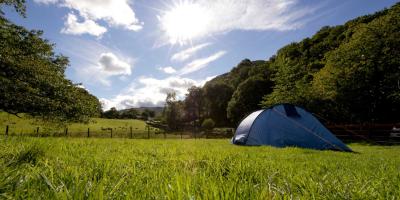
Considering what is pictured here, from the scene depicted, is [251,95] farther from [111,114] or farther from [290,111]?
[111,114]

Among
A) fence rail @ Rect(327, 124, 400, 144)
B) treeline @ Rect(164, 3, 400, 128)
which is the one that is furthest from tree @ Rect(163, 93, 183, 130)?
fence rail @ Rect(327, 124, 400, 144)

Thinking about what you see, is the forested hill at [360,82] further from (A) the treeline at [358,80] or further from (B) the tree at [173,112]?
(B) the tree at [173,112]

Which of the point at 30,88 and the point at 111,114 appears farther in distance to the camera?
the point at 111,114

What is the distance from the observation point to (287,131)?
14945 mm

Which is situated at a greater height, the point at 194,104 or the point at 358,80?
the point at 194,104

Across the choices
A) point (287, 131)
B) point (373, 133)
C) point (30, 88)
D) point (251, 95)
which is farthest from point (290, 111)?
point (251, 95)

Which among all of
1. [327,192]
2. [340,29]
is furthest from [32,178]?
[340,29]

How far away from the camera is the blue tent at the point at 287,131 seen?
14306 millimetres

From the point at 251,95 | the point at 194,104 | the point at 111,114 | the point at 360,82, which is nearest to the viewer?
the point at 360,82

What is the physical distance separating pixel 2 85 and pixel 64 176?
48.2ft

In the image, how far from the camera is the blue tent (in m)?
14.3

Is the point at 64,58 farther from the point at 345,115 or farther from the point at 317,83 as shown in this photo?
the point at 345,115

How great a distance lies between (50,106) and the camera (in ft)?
53.3

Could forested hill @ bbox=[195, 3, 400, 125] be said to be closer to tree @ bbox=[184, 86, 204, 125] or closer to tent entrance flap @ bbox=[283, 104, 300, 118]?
tent entrance flap @ bbox=[283, 104, 300, 118]
